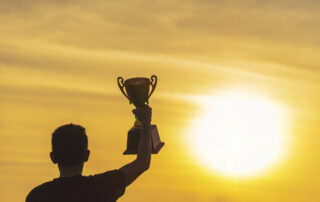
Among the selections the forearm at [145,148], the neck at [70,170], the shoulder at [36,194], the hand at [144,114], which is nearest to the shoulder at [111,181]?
the neck at [70,170]

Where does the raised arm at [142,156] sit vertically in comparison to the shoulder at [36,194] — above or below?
above

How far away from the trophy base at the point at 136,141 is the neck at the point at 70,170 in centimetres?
207

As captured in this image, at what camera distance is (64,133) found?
4980mm

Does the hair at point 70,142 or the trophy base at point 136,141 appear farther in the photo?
the trophy base at point 136,141

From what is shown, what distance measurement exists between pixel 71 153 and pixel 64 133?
0.70 feet

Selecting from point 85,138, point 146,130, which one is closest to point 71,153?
point 85,138

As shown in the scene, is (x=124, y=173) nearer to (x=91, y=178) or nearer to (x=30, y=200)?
(x=91, y=178)

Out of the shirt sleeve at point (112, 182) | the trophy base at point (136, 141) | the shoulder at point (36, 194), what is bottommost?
the shoulder at point (36, 194)

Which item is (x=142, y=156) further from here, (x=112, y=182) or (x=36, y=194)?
(x=36, y=194)

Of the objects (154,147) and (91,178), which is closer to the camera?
(91,178)

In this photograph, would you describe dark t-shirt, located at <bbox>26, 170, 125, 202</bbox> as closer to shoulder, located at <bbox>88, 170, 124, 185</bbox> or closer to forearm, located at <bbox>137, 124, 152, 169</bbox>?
shoulder, located at <bbox>88, 170, 124, 185</bbox>

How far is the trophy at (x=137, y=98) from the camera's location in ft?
23.2

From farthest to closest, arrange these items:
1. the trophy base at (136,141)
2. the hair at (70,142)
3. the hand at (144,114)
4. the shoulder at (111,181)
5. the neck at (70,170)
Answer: the trophy base at (136,141)
the hand at (144,114)
the shoulder at (111,181)
the neck at (70,170)
the hair at (70,142)

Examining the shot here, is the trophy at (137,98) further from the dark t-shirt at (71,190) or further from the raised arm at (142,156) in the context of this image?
the dark t-shirt at (71,190)
